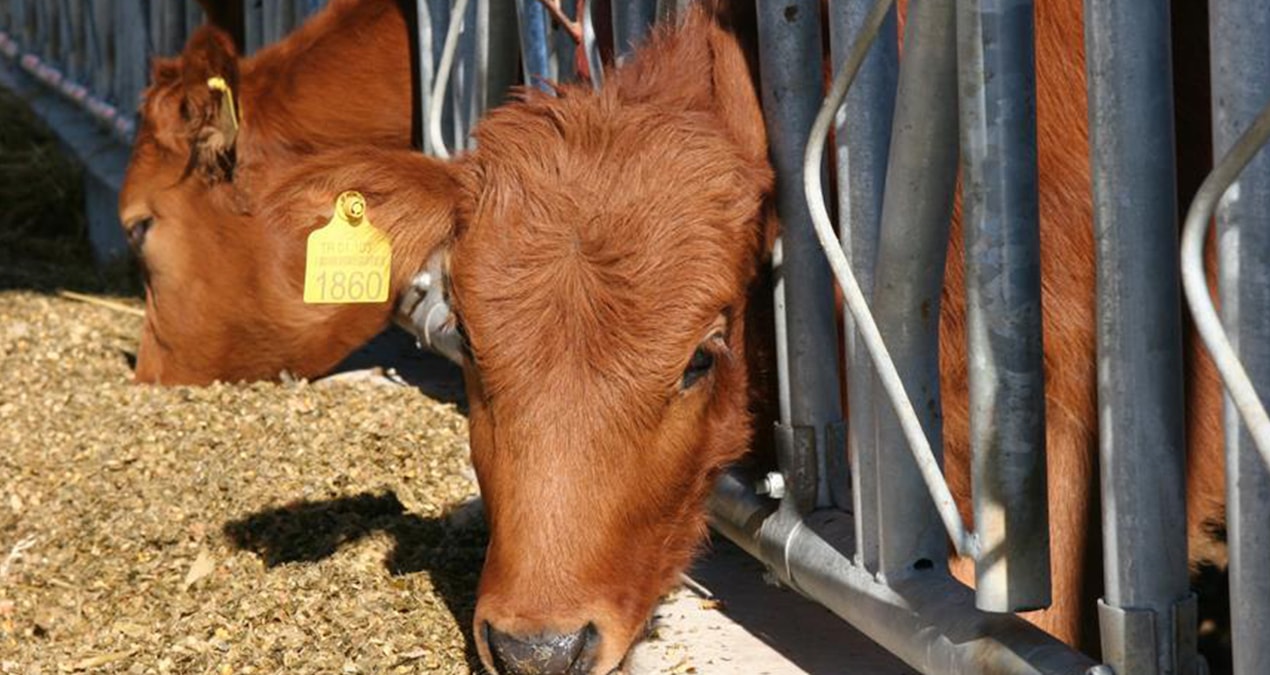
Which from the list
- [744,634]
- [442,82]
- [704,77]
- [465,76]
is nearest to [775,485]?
[744,634]

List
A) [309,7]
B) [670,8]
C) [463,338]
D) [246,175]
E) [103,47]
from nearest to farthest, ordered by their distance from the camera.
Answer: [463,338]
[670,8]
[246,175]
[309,7]
[103,47]

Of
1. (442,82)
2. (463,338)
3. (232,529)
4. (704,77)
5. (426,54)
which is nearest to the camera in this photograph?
(463,338)

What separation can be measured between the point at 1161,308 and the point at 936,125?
1.66 ft

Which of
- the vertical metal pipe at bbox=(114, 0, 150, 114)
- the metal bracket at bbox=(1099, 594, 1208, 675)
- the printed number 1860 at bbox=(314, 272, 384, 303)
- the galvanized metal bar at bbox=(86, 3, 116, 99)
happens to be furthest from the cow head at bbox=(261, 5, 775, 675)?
the galvanized metal bar at bbox=(86, 3, 116, 99)

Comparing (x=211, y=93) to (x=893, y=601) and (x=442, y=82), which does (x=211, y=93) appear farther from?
(x=893, y=601)

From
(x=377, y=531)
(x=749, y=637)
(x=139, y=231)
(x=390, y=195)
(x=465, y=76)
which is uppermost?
(x=465, y=76)

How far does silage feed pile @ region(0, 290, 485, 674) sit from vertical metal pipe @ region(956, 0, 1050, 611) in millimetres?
1192

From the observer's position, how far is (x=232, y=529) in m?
4.43

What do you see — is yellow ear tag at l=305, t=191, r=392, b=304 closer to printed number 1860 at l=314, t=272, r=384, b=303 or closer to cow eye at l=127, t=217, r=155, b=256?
printed number 1860 at l=314, t=272, r=384, b=303

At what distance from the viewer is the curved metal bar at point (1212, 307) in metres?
1.94

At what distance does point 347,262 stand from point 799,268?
1047mm

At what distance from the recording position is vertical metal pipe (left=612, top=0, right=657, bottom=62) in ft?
→ 13.4

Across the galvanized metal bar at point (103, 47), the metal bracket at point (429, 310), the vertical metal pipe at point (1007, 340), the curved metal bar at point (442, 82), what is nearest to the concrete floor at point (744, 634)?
the vertical metal pipe at point (1007, 340)

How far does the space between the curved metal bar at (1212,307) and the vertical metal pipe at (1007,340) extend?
554 mm
